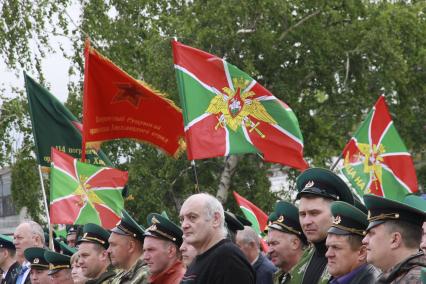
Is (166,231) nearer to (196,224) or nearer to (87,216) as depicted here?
(196,224)

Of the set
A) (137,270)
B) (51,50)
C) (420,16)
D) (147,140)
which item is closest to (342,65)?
(420,16)

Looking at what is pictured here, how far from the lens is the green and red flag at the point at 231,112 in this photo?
11.2 meters

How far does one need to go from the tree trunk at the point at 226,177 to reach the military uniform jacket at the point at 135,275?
68.9ft

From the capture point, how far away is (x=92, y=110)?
12344 mm

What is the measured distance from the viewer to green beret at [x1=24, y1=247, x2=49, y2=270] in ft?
36.4

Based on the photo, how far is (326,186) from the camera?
7598 mm

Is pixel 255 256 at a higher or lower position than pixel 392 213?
lower

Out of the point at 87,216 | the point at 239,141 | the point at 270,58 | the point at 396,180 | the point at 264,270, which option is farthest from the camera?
the point at 270,58

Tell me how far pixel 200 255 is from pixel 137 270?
1.53 metres

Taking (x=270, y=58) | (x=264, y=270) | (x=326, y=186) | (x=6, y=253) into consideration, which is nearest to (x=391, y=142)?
(x=6, y=253)

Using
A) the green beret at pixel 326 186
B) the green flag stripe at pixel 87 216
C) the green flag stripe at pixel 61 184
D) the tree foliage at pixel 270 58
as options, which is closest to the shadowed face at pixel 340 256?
the green beret at pixel 326 186

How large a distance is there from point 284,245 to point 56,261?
2.82m

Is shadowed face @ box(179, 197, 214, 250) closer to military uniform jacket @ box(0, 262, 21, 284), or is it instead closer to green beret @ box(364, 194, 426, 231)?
green beret @ box(364, 194, 426, 231)

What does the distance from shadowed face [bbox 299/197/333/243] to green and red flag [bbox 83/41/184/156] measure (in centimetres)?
472
